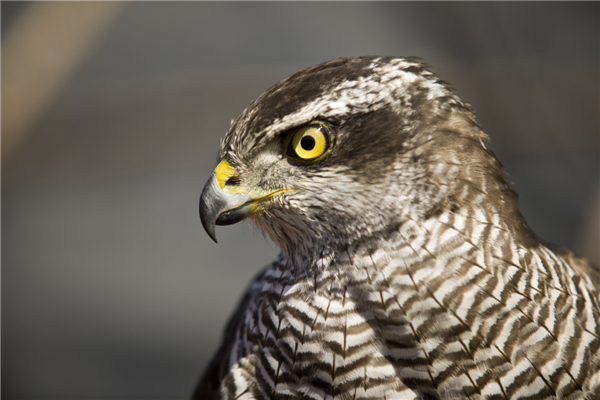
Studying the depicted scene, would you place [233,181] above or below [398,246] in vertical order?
above

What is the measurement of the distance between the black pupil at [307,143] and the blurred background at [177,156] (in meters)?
3.11

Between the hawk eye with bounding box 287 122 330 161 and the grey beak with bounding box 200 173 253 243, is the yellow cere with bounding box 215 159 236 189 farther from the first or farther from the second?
the hawk eye with bounding box 287 122 330 161

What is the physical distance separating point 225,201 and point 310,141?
0.31 metres

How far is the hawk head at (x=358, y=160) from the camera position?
4.53ft

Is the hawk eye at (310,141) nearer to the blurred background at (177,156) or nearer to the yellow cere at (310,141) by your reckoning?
the yellow cere at (310,141)

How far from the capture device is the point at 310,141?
139 centimetres

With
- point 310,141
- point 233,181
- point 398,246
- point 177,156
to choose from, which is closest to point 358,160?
point 310,141

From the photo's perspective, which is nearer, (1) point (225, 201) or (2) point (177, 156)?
(1) point (225, 201)

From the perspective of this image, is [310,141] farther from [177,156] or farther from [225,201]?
[177,156]

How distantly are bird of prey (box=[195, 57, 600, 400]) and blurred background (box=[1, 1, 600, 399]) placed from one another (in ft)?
10.1

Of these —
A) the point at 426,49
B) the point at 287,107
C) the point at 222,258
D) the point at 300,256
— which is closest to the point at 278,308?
the point at 300,256

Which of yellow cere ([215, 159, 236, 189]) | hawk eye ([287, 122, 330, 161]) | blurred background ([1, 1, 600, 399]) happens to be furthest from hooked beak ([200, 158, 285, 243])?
blurred background ([1, 1, 600, 399])

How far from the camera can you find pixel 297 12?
255 inches

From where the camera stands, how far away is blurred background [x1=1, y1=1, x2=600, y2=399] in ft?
15.6
